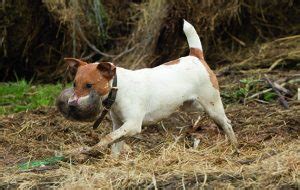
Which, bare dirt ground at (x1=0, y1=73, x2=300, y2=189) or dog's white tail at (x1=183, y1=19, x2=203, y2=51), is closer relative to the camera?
bare dirt ground at (x1=0, y1=73, x2=300, y2=189)

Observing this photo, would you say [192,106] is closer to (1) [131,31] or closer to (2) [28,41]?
(1) [131,31]

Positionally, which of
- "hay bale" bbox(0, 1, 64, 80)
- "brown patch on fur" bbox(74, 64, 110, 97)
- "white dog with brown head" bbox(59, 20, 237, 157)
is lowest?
"hay bale" bbox(0, 1, 64, 80)

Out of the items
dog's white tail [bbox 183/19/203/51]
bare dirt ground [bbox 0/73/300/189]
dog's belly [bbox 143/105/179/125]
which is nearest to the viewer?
bare dirt ground [bbox 0/73/300/189]

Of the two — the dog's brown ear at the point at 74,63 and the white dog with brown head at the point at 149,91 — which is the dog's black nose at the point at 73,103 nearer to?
the white dog with brown head at the point at 149,91

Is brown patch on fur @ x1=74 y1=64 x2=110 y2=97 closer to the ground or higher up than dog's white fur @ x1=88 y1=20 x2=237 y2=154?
higher up

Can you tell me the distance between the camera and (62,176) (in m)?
6.04

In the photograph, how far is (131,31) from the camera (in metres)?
11.7

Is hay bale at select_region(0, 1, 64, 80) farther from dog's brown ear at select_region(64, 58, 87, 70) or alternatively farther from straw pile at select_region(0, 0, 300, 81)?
dog's brown ear at select_region(64, 58, 87, 70)

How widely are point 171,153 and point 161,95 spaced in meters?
0.71

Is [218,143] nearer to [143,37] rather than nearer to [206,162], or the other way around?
[206,162]

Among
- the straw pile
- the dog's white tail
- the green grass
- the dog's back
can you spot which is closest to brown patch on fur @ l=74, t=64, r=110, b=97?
the dog's back

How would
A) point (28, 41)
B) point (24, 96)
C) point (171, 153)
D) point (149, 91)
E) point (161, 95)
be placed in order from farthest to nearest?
point (28, 41), point (24, 96), point (161, 95), point (149, 91), point (171, 153)

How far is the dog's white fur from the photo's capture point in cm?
669

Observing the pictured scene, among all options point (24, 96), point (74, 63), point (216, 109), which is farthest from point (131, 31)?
point (74, 63)
